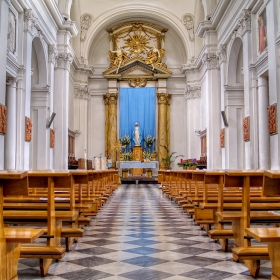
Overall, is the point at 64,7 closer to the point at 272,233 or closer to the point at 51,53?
the point at 51,53

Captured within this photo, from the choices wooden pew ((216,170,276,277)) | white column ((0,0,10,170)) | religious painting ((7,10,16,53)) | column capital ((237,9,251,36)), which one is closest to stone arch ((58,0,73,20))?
religious painting ((7,10,16,53))

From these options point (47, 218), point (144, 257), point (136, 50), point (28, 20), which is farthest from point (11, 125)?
point (136, 50)

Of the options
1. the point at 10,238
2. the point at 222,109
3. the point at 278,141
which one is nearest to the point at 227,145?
the point at 222,109

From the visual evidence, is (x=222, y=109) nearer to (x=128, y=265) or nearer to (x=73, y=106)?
(x=73, y=106)

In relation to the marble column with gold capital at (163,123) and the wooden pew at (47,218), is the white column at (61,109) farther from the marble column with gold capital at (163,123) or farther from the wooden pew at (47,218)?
the wooden pew at (47,218)

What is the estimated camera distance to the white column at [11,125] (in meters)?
10.4

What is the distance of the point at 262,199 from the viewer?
4.45m

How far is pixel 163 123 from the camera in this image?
22.0 metres

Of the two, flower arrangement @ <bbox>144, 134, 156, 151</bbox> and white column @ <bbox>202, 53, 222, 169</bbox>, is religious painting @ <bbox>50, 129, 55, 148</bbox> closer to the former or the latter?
white column @ <bbox>202, 53, 222, 169</bbox>

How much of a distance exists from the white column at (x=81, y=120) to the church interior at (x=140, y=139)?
8cm

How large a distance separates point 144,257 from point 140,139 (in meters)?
18.7

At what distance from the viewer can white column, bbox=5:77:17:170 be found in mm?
10406

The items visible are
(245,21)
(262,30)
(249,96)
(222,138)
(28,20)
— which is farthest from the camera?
(222,138)

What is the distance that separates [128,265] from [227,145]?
38.1 feet
